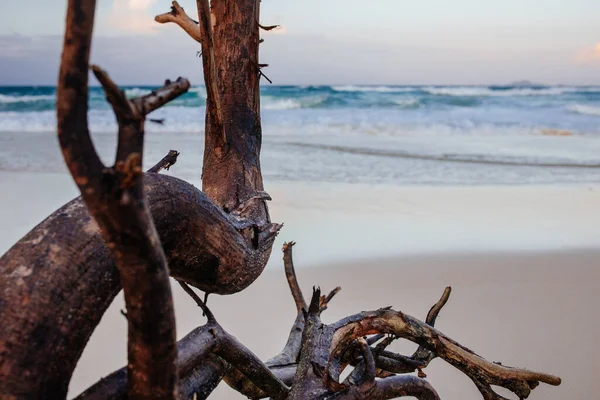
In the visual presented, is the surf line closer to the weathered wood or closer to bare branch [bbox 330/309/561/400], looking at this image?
bare branch [bbox 330/309/561/400]

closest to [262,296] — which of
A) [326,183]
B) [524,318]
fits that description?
[524,318]

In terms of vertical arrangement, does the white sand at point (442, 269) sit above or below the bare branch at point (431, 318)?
below

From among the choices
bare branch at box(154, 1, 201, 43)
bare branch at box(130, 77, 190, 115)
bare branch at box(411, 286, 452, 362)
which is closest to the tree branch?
bare branch at box(130, 77, 190, 115)

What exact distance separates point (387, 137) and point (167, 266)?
42.1ft

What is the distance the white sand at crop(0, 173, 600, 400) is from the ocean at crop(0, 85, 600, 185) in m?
1.33

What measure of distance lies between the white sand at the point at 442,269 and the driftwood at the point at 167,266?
140cm

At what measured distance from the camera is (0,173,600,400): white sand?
3357mm

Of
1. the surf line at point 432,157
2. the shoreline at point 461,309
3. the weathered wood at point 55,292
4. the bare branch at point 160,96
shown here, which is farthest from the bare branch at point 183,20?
the surf line at point 432,157

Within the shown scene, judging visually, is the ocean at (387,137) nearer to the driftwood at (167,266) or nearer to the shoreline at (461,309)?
the shoreline at (461,309)

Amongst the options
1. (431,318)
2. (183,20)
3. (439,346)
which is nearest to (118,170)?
(439,346)

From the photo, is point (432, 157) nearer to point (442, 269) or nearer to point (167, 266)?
point (442, 269)

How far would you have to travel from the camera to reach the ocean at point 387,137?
8.66m

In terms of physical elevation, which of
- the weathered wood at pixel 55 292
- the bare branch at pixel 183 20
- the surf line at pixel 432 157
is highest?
the bare branch at pixel 183 20

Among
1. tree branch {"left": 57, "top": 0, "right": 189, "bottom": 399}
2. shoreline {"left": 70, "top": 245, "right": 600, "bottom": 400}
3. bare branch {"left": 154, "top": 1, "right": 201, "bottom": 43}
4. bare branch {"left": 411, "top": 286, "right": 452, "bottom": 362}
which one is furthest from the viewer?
shoreline {"left": 70, "top": 245, "right": 600, "bottom": 400}
